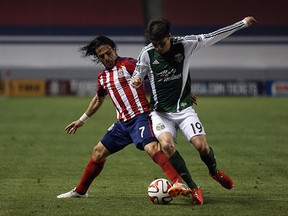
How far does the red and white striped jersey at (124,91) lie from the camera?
917 cm

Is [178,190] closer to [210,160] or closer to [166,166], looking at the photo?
[166,166]

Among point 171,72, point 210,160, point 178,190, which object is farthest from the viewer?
point 210,160

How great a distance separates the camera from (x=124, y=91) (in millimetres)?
9242

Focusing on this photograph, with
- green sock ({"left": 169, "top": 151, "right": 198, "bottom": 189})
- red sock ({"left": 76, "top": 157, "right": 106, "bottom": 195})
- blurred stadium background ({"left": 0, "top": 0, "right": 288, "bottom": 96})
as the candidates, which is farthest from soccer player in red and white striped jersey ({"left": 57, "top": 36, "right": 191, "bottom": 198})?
blurred stadium background ({"left": 0, "top": 0, "right": 288, "bottom": 96})

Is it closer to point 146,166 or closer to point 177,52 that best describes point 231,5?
point 146,166

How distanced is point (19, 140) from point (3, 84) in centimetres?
2263

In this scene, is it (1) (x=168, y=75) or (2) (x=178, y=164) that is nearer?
(2) (x=178, y=164)

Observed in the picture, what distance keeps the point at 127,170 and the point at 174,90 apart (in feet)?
11.9

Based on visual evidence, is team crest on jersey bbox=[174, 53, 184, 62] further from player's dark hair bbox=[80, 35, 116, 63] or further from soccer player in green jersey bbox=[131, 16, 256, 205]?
player's dark hair bbox=[80, 35, 116, 63]

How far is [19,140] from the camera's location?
17281 mm

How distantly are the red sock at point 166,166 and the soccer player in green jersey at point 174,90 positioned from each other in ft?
0.49

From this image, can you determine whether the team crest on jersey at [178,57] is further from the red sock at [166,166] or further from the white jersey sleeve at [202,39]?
the red sock at [166,166]

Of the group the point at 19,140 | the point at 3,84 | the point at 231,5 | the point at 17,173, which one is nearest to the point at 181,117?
the point at 17,173

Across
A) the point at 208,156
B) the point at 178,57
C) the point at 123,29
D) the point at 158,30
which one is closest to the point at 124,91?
the point at 178,57
